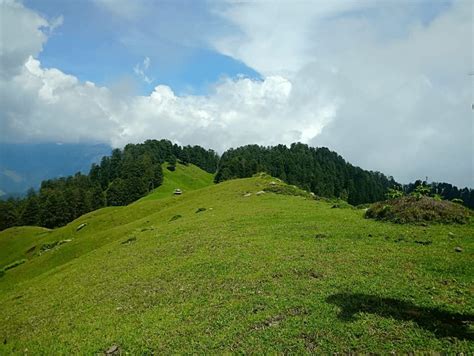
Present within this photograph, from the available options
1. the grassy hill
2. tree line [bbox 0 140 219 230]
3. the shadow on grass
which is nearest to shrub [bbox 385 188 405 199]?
the grassy hill

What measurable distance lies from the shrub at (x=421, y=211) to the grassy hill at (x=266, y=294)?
130 cm

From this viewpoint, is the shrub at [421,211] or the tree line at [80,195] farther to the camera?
the tree line at [80,195]

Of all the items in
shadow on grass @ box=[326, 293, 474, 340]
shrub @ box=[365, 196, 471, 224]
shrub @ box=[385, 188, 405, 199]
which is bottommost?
shadow on grass @ box=[326, 293, 474, 340]

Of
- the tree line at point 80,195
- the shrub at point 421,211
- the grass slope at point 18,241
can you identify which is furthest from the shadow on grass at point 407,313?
the tree line at point 80,195

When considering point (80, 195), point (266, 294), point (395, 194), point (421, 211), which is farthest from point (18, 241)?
point (421, 211)

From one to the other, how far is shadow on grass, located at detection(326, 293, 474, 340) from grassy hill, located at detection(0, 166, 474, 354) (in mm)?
39

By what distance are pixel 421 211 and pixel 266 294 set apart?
53.9 ft

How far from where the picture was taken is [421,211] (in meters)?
27.1

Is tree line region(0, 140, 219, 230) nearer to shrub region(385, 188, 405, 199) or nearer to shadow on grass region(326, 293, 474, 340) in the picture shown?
shrub region(385, 188, 405, 199)

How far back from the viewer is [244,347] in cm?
1283

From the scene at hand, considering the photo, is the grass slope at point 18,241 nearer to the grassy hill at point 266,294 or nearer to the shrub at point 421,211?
the grassy hill at point 266,294

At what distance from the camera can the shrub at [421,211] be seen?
26203mm

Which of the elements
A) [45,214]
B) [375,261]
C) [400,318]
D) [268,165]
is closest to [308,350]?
[400,318]

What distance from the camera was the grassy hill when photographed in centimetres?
1301
